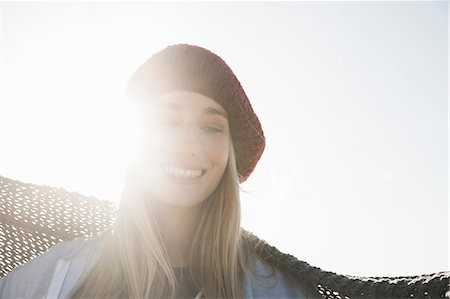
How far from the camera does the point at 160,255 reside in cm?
210

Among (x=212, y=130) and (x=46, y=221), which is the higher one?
(x=212, y=130)

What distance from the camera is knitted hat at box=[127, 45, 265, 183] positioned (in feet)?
6.95

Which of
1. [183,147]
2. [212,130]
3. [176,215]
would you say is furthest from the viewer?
[176,215]

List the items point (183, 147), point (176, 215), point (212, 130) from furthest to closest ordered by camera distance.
Result: point (176, 215) → point (212, 130) → point (183, 147)

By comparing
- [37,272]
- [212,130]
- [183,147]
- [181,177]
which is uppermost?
[212,130]

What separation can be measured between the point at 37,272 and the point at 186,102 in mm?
1078

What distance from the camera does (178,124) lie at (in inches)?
81.2

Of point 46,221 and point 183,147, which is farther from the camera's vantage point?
point 46,221

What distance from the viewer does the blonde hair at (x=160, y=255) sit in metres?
2.01

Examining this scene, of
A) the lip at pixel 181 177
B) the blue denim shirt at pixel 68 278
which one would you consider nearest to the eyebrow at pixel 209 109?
the lip at pixel 181 177

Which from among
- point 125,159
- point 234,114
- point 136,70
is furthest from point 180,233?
point 136,70

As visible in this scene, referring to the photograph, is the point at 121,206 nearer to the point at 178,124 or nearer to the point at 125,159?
the point at 125,159

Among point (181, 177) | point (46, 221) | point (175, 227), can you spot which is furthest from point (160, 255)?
point (46, 221)

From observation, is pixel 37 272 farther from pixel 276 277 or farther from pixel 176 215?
pixel 276 277
